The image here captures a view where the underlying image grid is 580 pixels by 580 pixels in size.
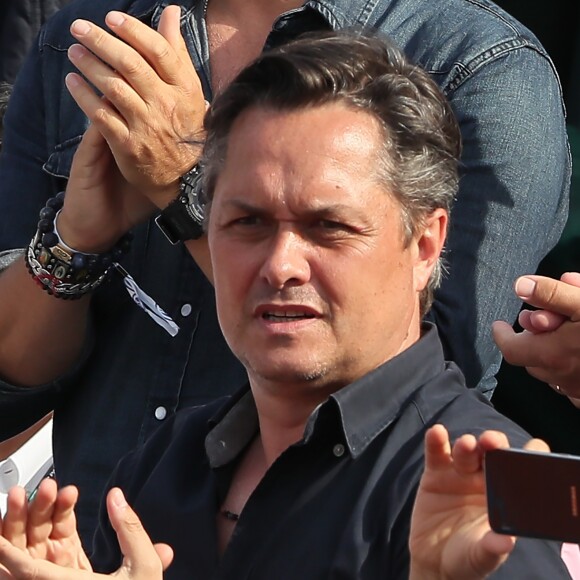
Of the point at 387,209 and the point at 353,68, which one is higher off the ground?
the point at 353,68

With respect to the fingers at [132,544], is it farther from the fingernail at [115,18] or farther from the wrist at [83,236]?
the fingernail at [115,18]

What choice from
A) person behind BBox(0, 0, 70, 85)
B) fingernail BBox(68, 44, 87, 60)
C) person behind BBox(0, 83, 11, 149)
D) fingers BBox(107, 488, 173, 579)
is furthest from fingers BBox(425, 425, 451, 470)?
person behind BBox(0, 0, 70, 85)

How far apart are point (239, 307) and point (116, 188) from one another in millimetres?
524

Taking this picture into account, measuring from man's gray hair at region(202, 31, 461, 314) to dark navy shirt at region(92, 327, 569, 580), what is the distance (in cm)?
23

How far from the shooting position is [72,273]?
108 inches

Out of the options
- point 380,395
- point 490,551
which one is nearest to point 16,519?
point 380,395

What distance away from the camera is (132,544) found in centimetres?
199

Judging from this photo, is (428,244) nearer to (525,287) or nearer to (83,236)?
(525,287)

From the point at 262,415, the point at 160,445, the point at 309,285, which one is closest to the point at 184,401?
the point at 160,445

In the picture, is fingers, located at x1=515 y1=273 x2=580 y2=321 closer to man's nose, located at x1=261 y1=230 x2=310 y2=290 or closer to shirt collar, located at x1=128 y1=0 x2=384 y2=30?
man's nose, located at x1=261 y1=230 x2=310 y2=290

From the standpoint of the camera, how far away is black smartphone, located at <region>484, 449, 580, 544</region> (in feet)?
4.90

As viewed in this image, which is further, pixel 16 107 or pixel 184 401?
pixel 16 107

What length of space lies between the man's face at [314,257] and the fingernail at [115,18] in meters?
0.39

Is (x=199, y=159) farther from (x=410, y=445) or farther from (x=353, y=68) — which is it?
(x=410, y=445)
